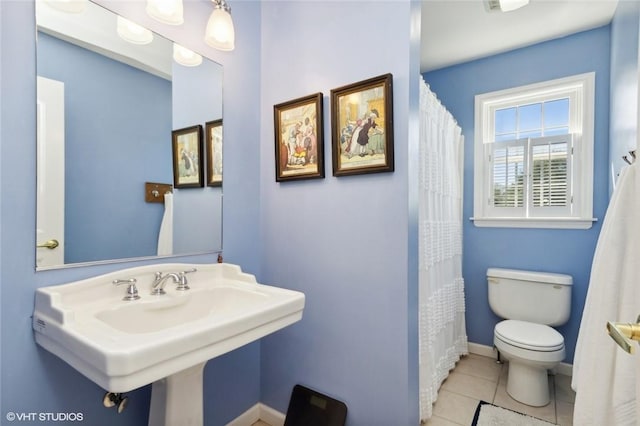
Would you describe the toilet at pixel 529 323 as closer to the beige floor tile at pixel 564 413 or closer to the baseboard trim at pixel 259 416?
the beige floor tile at pixel 564 413

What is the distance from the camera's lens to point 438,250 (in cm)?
189

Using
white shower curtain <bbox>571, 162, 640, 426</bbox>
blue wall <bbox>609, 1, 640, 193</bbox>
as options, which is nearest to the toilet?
blue wall <bbox>609, 1, 640, 193</bbox>

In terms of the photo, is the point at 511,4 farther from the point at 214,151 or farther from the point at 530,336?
the point at 530,336

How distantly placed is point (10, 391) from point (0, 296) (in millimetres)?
299

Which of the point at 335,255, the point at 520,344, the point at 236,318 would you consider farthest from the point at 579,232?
the point at 236,318

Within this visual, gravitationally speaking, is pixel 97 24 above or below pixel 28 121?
above

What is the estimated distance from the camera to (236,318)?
916 millimetres

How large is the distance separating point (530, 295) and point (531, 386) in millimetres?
622

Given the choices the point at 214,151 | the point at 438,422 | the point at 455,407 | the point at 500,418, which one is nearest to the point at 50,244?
the point at 214,151

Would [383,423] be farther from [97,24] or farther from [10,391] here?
[97,24]

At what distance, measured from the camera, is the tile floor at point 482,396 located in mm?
1759

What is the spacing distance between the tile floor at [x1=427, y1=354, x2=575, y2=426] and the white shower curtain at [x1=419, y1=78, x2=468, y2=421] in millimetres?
95

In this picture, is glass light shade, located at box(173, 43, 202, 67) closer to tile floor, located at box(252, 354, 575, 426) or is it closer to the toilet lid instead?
tile floor, located at box(252, 354, 575, 426)

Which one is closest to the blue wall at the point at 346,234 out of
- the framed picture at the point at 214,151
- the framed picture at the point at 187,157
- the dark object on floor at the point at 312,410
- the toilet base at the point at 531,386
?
the dark object on floor at the point at 312,410
